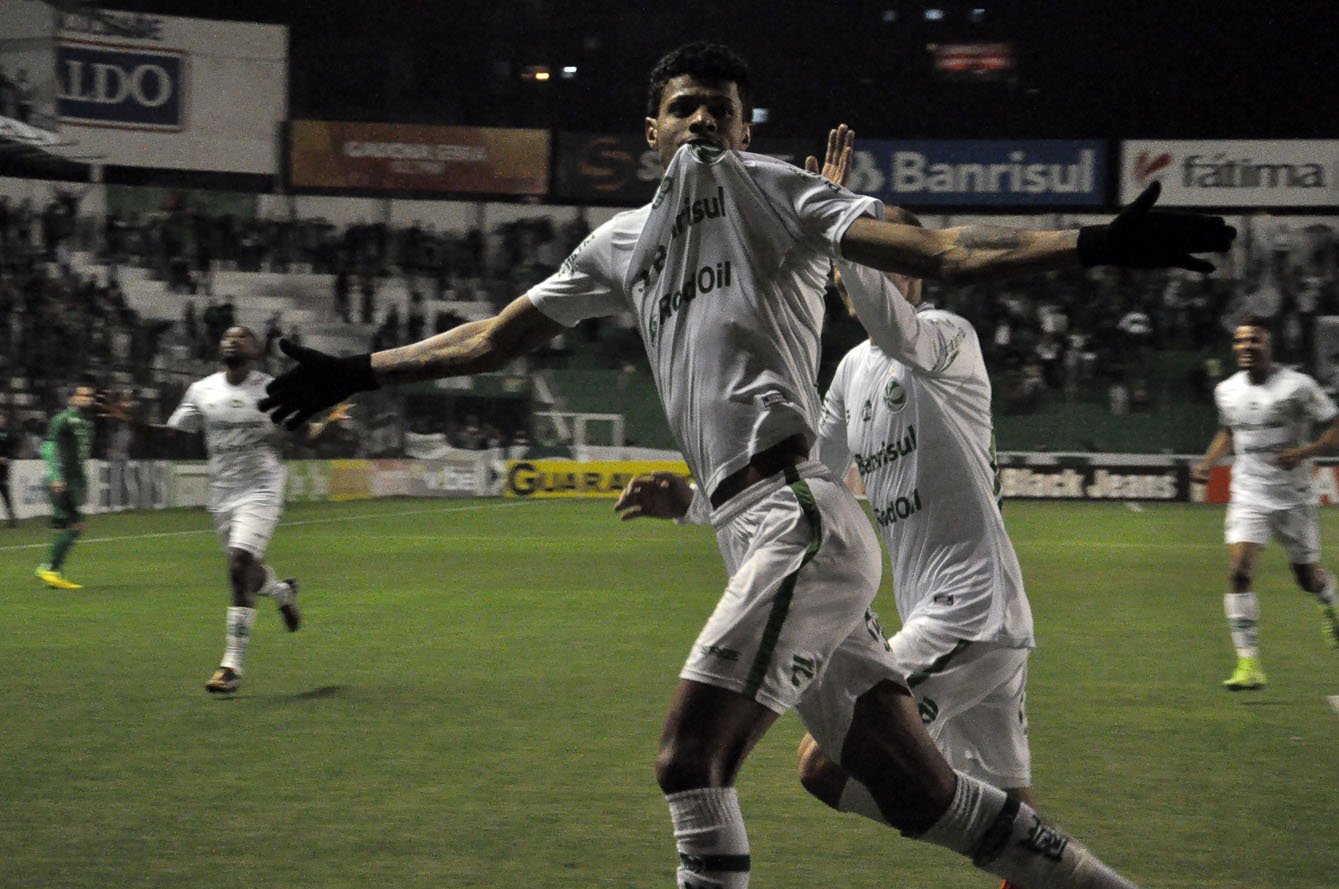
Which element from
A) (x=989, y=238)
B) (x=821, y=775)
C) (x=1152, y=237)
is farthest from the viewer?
(x=821, y=775)

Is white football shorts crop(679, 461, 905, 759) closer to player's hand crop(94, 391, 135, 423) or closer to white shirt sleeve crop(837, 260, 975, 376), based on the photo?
white shirt sleeve crop(837, 260, 975, 376)

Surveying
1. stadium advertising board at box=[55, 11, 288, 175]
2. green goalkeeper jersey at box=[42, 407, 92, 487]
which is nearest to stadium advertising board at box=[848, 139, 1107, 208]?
stadium advertising board at box=[55, 11, 288, 175]

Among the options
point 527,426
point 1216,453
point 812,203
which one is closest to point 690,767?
point 812,203

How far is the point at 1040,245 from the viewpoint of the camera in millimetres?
2891

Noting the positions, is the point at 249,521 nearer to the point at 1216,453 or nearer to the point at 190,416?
the point at 190,416

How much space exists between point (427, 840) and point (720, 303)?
124 inches

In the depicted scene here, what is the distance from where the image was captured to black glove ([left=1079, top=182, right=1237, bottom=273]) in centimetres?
277

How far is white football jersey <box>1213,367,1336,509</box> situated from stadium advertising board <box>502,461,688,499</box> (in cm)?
2356

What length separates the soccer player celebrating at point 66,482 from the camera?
52.3 feet

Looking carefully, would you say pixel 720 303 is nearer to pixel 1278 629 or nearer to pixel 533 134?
pixel 1278 629

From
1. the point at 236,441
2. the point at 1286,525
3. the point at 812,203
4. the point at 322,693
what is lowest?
the point at 322,693

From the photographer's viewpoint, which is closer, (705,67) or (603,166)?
(705,67)

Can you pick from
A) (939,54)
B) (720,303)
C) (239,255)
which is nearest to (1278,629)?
(720,303)

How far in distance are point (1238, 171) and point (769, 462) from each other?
46.7 metres
